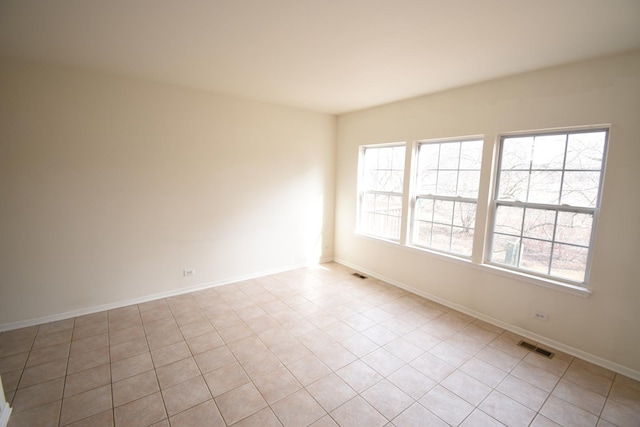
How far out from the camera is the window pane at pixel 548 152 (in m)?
2.73

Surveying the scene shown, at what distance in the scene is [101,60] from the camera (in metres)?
2.73

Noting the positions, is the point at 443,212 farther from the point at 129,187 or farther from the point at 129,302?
the point at 129,302

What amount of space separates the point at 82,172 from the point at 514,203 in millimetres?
4760

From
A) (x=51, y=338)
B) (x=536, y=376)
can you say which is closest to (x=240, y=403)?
(x=51, y=338)

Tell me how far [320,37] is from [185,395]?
2931 mm

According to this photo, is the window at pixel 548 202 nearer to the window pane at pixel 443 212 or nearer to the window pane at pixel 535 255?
the window pane at pixel 535 255

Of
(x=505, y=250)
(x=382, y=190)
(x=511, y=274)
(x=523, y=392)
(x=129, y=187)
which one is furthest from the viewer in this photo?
(x=382, y=190)

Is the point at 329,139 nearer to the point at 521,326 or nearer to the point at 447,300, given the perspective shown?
the point at 447,300

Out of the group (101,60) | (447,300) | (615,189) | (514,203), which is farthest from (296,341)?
(101,60)

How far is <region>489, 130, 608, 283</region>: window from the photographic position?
2594 mm

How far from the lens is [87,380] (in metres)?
2.21

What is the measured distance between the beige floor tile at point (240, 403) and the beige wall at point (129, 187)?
2120mm

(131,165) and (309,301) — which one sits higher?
(131,165)

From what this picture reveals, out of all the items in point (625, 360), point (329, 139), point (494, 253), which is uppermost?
point (329, 139)
